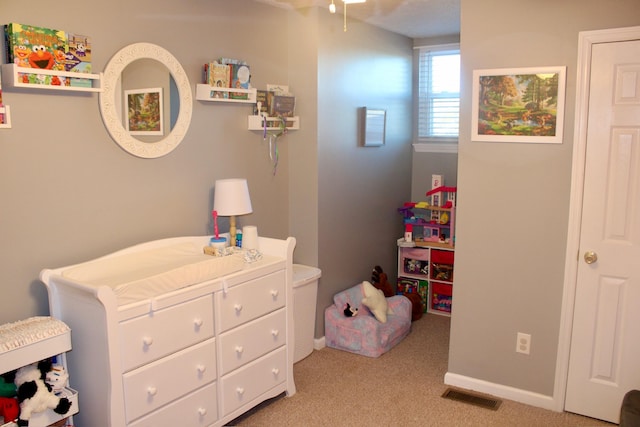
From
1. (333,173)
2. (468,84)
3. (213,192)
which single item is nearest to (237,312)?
(213,192)

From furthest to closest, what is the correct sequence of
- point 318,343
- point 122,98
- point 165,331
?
point 318,343 → point 122,98 → point 165,331

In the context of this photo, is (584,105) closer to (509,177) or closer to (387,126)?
(509,177)

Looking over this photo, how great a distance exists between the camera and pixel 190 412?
2.66 m

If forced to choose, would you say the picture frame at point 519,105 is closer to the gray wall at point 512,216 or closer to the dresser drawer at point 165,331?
the gray wall at point 512,216

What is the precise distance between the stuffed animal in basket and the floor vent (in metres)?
2.04

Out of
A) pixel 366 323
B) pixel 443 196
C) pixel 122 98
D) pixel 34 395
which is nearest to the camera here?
pixel 34 395

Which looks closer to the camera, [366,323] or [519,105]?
→ [519,105]

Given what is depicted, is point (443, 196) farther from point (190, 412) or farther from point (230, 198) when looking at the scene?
point (190, 412)

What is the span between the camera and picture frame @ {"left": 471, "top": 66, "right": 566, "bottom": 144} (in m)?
2.92

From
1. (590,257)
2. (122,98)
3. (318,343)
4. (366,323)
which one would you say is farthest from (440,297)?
(122,98)

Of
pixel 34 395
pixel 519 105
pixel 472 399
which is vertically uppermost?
pixel 519 105

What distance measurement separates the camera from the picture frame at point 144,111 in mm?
2811

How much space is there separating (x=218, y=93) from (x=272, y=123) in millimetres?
522

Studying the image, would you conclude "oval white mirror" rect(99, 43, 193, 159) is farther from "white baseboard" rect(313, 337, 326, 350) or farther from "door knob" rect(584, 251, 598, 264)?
"door knob" rect(584, 251, 598, 264)
